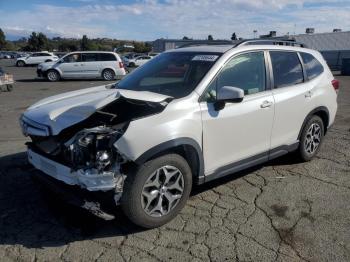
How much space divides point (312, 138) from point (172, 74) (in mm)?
2522

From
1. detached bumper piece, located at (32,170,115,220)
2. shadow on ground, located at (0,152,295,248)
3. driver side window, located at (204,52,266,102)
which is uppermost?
driver side window, located at (204,52,266,102)

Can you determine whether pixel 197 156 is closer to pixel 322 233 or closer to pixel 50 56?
pixel 322 233

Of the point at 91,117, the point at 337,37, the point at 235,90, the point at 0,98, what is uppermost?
the point at 337,37

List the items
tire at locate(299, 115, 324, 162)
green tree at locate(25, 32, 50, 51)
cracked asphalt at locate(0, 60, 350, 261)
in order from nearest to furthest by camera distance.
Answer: cracked asphalt at locate(0, 60, 350, 261)
tire at locate(299, 115, 324, 162)
green tree at locate(25, 32, 50, 51)

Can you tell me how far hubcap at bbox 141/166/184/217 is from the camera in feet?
11.8

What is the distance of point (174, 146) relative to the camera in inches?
142

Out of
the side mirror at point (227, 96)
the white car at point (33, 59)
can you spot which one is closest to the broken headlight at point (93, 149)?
the side mirror at point (227, 96)

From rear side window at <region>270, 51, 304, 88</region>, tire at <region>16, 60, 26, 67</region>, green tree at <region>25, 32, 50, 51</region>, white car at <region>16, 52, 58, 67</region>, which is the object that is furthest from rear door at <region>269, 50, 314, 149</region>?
green tree at <region>25, 32, 50, 51</region>

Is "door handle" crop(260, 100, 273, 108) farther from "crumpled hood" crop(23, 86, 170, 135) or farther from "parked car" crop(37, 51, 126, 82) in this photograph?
"parked car" crop(37, 51, 126, 82)

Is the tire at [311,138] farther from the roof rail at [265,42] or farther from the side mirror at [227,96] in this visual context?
the side mirror at [227,96]

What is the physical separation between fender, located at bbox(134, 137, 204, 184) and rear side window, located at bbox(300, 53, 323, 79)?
2558 mm

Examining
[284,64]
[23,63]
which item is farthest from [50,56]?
[284,64]

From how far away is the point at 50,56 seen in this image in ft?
128

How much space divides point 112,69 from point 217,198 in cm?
1865
